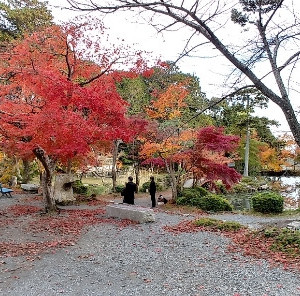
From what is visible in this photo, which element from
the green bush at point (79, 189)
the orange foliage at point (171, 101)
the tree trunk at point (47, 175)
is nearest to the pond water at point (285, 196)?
the orange foliage at point (171, 101)

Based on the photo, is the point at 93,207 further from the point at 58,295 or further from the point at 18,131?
the point at 58,295

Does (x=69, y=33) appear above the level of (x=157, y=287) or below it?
above

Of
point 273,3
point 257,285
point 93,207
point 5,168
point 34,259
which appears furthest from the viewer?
point 5,168

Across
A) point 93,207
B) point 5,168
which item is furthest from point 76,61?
point 5,168

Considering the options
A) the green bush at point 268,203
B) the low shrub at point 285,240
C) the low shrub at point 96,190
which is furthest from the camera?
the low shrub at point 96,190

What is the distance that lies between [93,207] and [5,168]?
9.54 metres

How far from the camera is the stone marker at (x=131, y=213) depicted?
424 inches

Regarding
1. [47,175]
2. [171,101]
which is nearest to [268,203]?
[171,101]

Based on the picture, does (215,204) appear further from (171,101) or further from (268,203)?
(171,101)

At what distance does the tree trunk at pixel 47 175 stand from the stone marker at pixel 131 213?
2142 millimetres

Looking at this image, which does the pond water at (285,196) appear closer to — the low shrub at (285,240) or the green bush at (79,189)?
the green bush at (79,189)

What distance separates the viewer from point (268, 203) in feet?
46.9

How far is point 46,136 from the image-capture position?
10367 millimetres

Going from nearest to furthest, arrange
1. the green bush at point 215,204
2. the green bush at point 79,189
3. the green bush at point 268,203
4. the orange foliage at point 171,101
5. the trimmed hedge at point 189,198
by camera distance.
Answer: the green bush at point 268,203 < the green bush at point 215,204 < the trimmed hedge at point 189,198 < the orange foliage at point 171,101 < the green bush at point 79,189
